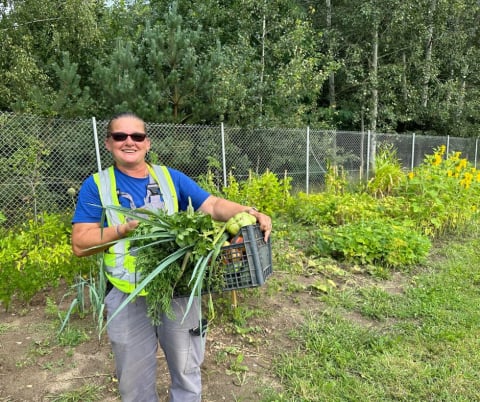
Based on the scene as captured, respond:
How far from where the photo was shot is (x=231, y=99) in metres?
8.34

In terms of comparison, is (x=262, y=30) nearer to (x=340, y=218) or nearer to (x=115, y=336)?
(x=340, y=218)

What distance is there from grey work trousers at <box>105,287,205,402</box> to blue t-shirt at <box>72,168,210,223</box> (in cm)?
39

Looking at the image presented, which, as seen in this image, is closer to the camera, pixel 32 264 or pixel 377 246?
pixel 32 264

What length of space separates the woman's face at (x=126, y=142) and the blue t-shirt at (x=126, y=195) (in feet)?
0.28

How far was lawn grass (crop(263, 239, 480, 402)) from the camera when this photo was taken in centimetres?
230

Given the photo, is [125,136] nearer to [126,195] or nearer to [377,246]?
[126,195]

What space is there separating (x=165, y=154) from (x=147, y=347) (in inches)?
211

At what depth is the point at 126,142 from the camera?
1851mm

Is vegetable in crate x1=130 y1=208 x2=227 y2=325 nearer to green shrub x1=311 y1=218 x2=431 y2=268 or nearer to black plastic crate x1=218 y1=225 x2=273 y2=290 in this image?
black plastic crate x1=218 y1=225 x2=273 y2=290

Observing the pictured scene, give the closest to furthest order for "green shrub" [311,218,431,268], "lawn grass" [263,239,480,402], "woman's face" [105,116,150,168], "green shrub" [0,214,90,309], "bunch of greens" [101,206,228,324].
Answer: "bunch of greens" [101,206,228,324] → "woman's face" [105,116,150,168] → "lawn grass" [263,239,480,402] → "green shrub" [0,214,90,309] → "green shrub" [311,218,431,268]

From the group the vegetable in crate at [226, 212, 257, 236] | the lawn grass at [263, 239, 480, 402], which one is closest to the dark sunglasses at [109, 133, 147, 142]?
the vegetable in crate at [226, 212, 257, 236]

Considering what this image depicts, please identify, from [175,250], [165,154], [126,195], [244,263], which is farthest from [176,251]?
[165,154]

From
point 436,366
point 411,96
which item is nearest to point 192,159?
point 436,366

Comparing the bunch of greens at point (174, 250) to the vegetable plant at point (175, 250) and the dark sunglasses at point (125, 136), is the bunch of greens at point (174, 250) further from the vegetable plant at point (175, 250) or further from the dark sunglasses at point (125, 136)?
the dark sunglasses at point (125, 136)
